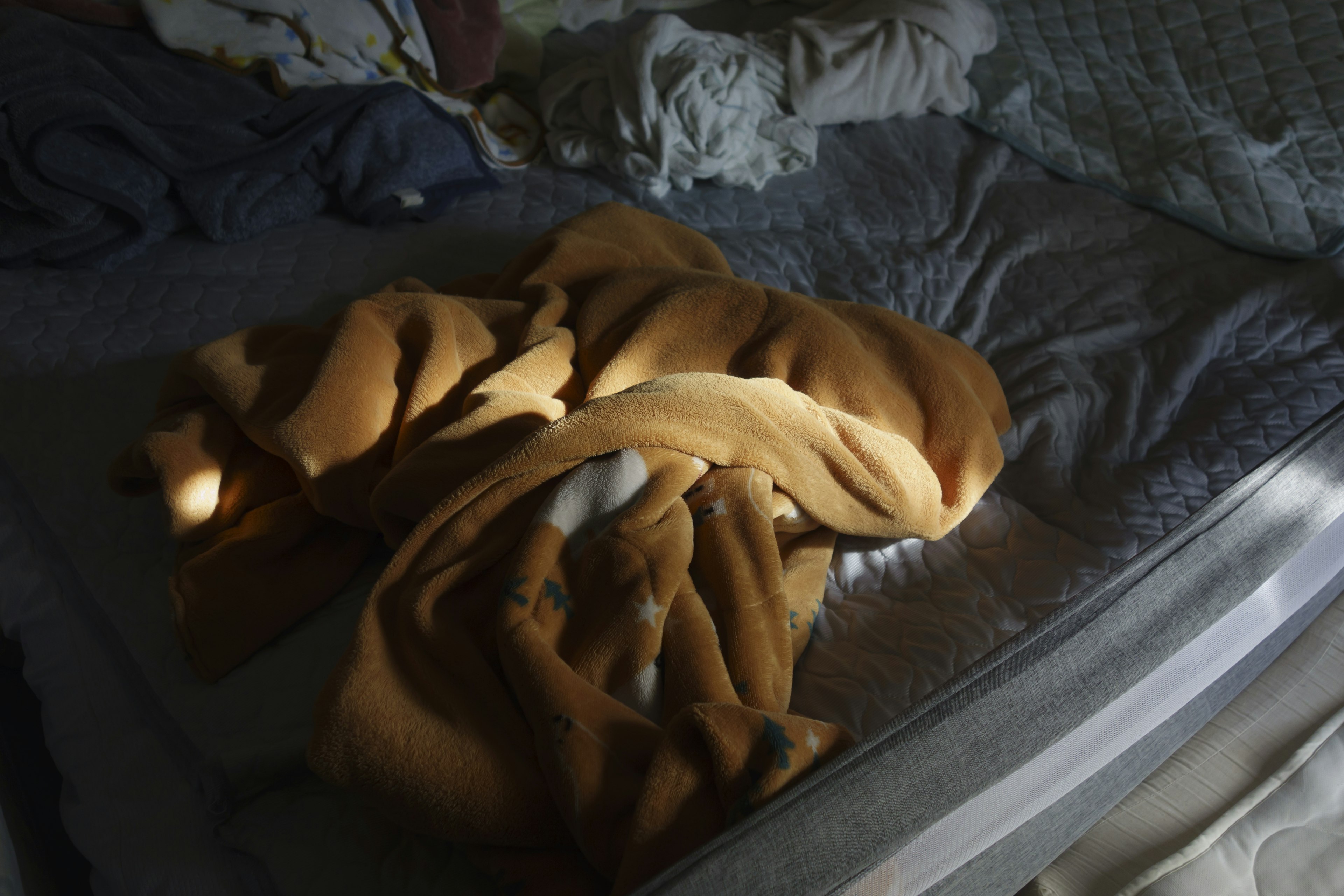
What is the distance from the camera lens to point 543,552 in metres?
0.61

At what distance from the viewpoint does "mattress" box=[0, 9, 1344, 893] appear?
0.49m

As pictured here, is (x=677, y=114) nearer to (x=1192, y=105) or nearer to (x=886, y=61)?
(x=886, y=61)

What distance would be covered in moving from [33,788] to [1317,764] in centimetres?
126

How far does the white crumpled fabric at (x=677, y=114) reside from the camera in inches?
51.9

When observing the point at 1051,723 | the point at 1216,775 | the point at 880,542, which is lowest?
the point at 1216,775

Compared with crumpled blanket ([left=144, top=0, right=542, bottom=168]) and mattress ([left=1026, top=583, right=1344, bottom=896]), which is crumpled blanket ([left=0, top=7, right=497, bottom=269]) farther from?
mattress ([left=1026, top=583, right=1344, bottom=896])

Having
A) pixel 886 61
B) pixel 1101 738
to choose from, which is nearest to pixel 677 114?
pixel 886 61

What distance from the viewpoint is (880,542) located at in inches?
30.8

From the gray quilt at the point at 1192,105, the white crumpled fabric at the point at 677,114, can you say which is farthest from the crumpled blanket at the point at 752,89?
the gray quilt at the point at 1192,105

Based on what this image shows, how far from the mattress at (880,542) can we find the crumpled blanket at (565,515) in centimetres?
5

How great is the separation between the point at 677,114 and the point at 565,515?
2.98 feet

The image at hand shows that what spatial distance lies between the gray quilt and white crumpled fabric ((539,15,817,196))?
0.39m

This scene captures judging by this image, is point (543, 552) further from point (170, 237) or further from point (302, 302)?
point (170, 237)

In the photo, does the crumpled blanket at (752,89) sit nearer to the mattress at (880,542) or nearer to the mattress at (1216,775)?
the mattress at (880,542)
